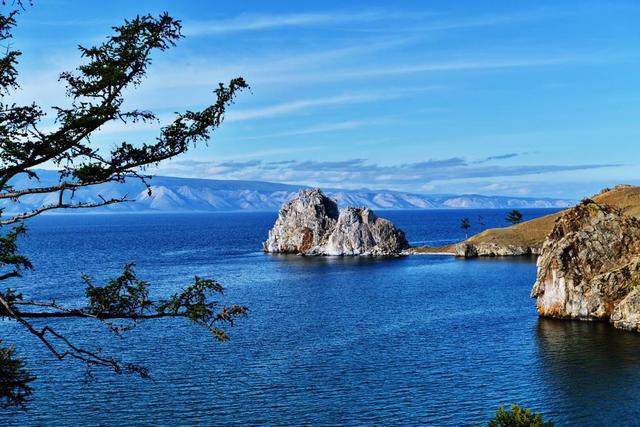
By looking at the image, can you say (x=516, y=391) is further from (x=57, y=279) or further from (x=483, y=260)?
(x=483, y=260)

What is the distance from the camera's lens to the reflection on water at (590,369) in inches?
2280

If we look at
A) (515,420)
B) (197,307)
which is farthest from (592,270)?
(197,307)

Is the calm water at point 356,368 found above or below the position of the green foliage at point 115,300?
below

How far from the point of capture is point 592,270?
9988 cm

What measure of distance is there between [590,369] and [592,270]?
107ft

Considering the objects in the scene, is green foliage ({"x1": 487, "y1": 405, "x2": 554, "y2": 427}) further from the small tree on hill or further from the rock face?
the rock face

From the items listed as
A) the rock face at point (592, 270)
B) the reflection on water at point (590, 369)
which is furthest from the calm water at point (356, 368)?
the rock face at point (592, 270)

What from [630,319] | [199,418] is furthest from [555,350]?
[199,418]

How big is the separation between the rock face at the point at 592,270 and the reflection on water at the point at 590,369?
2.76 metres

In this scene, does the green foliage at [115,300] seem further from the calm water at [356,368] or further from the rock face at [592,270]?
the rock face at [592,270]

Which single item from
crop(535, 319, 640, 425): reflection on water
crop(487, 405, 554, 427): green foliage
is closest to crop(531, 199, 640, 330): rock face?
crop(535, 319, 640, 425): reflection on water

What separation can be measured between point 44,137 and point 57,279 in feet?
480

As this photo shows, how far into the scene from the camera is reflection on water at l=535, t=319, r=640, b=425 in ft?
190

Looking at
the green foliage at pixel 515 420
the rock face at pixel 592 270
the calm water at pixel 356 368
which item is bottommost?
the calm water at pixel 356 368
